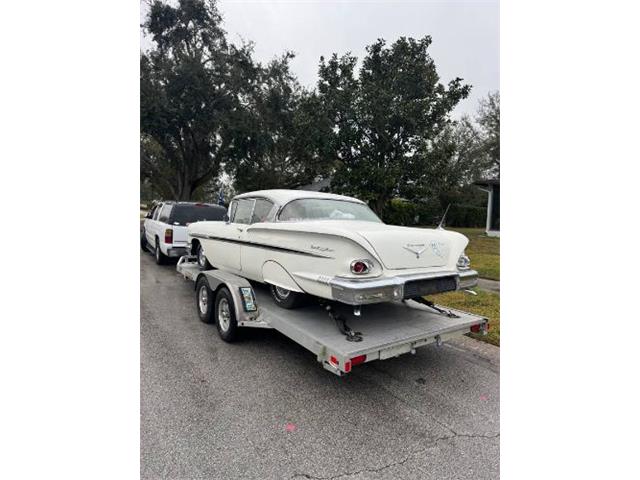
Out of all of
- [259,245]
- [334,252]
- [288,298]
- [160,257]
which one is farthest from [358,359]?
[160,257]

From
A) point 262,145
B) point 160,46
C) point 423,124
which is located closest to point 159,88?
point 160,46

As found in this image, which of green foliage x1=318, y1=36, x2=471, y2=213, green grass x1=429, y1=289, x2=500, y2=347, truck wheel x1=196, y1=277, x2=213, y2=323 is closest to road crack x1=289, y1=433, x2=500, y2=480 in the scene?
green grass x1=429, y1=289, x2=500, y2=347

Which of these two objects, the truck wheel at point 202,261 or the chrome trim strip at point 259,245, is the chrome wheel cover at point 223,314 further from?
the truck wheel at point 202,261

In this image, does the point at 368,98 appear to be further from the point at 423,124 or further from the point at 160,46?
the point at 160,46

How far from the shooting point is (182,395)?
3.15 metres

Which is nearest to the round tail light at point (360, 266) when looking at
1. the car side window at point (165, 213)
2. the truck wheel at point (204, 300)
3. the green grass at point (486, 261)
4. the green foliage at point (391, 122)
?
the truck wheel at point (204, 300)

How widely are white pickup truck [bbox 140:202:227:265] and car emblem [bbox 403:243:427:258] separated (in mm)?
6584

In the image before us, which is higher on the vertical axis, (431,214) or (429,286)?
(431,214)

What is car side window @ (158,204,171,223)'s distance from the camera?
8.91m

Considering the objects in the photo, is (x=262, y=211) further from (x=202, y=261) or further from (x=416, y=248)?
(x=202, y=261)

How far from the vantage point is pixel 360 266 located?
10.2 ft

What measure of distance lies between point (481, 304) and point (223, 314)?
4.40 metres

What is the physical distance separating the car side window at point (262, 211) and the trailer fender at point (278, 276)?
61cm

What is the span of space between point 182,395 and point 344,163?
46.0 feet
